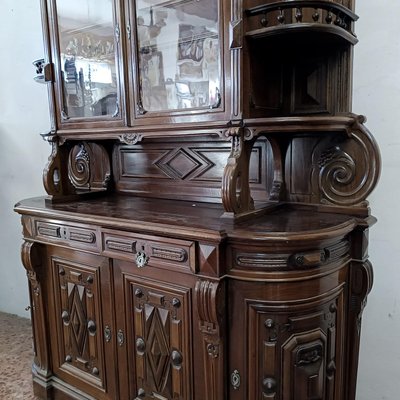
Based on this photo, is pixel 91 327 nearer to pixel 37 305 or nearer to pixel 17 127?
pixel 37 305

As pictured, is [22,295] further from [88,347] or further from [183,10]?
[183,10]

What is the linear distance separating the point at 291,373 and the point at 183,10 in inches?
54.8

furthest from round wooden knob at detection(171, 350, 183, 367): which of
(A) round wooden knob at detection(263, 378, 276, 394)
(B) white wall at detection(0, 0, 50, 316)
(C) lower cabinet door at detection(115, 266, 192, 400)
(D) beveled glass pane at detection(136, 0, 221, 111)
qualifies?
(B) white wall at detection(0, 0, 50, 316)

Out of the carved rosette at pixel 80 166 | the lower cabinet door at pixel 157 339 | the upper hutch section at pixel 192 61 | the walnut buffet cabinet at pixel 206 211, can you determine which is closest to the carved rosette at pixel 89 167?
the carved rosette at pixel 80 166

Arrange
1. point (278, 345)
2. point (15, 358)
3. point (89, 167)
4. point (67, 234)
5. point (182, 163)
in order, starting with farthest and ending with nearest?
point (15, 358) < point (89, 167) < point (182, 163) < point (67, 234) < point (278, 345)

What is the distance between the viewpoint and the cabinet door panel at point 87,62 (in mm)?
1739

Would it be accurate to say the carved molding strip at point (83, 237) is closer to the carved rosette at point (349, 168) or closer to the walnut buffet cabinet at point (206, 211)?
the walnut buffet cabinet at point (206, 211)

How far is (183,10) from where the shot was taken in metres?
1.58

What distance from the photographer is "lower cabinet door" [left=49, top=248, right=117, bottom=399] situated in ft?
5.81

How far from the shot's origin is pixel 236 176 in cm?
140

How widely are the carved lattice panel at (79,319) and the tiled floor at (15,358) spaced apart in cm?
41

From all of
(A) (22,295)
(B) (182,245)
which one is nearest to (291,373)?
(B) (182,245)

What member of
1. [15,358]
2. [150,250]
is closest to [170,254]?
[150,250]

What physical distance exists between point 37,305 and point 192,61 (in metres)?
1.41
